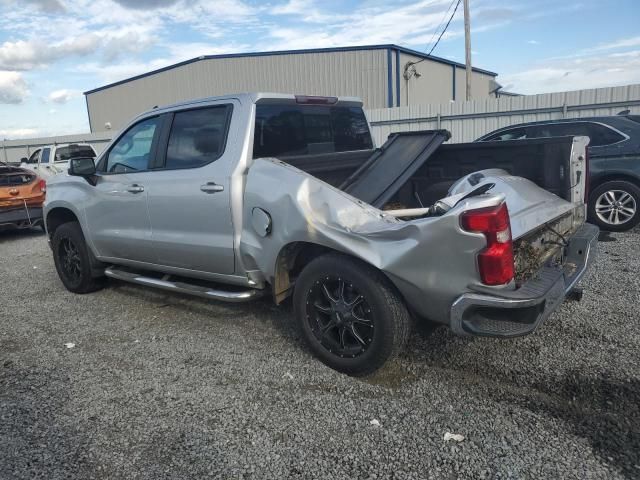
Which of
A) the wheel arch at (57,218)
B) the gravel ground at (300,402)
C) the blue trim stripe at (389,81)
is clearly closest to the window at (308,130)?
the gravel ground at (300,402)

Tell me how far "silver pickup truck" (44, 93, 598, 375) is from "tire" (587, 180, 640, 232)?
3.84 m

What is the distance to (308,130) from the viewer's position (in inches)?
173

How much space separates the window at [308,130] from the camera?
3959 millimetres

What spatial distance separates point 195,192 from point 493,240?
2350 mm

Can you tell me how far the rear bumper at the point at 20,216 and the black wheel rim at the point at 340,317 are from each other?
27.6ft

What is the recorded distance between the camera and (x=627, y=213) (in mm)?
7516

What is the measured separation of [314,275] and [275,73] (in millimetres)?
23690

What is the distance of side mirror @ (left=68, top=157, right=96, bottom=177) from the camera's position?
16.1 ft

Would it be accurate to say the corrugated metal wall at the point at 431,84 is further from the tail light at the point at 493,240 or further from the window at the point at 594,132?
the tail light at the point at 493,240

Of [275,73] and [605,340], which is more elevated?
[275,73]

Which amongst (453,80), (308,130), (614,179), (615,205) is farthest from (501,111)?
(453,80)

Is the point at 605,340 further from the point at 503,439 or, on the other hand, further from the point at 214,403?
the point at 214,403

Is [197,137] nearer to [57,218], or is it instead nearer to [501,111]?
[57,218]

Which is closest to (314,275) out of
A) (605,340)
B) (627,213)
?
(605,340)
